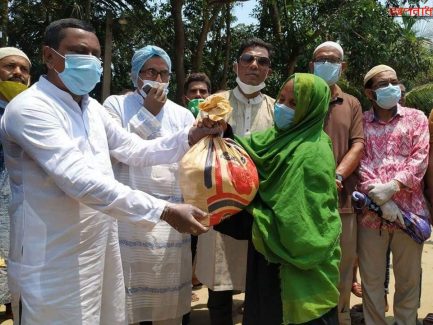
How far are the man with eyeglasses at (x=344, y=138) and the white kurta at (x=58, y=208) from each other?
71.3 inches

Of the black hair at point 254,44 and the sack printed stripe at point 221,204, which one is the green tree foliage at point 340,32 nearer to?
the black hair at point 254,44

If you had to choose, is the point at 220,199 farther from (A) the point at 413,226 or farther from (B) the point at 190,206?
(A) the point at 413,226

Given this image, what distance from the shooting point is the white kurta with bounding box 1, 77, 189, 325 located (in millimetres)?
2203

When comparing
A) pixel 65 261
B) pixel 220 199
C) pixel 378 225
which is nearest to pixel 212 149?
pixel 220 199

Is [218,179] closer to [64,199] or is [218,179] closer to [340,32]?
[64,199]

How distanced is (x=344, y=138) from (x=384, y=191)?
491 millimetres

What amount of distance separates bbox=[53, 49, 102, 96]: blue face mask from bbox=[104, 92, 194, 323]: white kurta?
27.6 inches

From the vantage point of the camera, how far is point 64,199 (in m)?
2.29

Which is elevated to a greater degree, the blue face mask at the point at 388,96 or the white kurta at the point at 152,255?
the blue face mask at the point at 388,96

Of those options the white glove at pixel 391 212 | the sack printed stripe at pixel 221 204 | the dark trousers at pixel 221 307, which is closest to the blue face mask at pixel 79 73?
the sack printed stripe at pixel 221 204

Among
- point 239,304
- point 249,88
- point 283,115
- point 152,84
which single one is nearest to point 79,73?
point 152,84

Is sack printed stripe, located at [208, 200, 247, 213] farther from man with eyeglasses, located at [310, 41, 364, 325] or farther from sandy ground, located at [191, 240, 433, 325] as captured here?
sandy ground, located at [191, 240, 433, 325]

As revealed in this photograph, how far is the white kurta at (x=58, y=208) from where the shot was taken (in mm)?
2203

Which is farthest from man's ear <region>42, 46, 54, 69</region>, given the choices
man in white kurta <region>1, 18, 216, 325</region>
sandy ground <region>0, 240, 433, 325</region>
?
sandy ground <region>0, 240, 433, 325</region>
